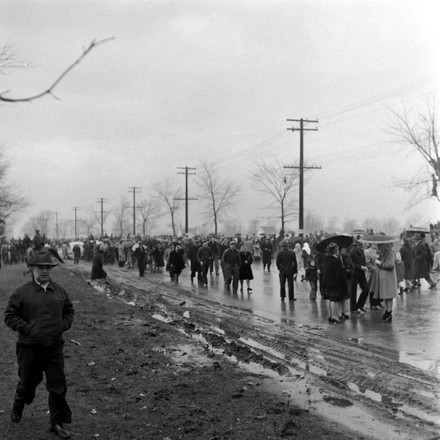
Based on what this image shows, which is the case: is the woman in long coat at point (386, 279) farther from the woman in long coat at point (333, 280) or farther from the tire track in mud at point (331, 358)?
the tire track in mud at point (331, 358)

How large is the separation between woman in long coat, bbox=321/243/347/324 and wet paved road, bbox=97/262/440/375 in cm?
43

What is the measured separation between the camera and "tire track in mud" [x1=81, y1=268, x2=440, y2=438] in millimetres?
6898

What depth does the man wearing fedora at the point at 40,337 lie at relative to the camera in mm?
5688

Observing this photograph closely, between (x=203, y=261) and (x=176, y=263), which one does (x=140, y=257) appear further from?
(x=203, y=261)

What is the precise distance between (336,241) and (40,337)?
31.8ft

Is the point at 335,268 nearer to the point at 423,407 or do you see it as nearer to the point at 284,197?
the point at 423,407

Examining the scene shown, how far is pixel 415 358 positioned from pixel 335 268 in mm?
4124

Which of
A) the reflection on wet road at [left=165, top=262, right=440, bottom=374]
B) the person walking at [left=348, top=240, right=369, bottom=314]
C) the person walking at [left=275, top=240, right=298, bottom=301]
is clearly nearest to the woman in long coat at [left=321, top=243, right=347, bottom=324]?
the reflection on wet road at [left=165, top=262, right=440, bottom=374]

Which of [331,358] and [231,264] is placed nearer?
→ [331,358]

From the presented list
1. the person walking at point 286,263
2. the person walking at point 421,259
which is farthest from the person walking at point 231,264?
the person walking at point 421,259

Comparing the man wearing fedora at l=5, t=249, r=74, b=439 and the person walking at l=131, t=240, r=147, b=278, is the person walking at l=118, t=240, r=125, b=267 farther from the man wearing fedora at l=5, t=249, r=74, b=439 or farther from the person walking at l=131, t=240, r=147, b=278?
the man wearing fedora at l=5, t=249, r=74, b=439

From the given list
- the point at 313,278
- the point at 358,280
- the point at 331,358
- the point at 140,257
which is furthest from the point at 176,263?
the point at 331,358

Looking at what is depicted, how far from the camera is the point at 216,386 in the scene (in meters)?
7.46

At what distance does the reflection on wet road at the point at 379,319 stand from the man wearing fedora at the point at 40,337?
5.33m
